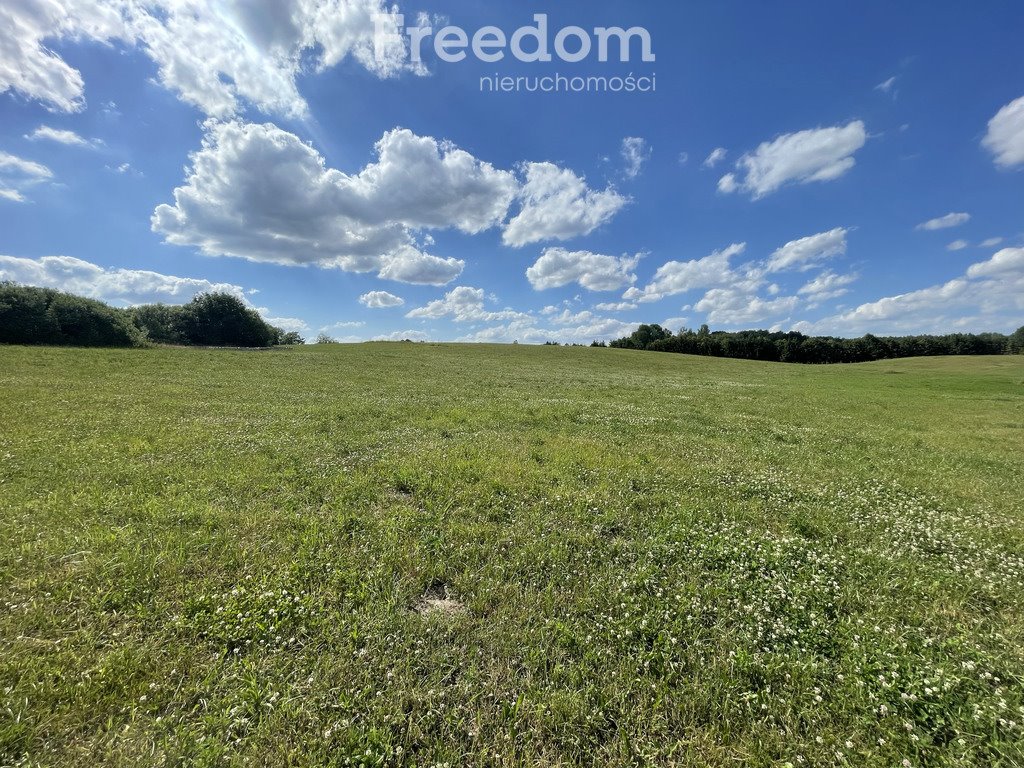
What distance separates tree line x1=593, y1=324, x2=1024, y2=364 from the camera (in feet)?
367

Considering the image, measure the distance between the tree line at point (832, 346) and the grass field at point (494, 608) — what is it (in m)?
120

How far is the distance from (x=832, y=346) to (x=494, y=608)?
139 metres

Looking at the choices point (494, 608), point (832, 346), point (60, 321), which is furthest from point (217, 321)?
point (832, 346)

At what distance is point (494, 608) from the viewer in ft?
15.9

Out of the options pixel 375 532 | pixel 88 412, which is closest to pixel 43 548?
pixel 375 532

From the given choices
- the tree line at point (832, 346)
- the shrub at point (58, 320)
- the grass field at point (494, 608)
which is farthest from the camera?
the tree line at point (832, 346)

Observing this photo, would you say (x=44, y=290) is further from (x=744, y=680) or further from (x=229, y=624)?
(x=744, y=680)

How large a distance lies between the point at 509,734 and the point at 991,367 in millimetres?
95229

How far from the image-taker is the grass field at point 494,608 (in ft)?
10.9

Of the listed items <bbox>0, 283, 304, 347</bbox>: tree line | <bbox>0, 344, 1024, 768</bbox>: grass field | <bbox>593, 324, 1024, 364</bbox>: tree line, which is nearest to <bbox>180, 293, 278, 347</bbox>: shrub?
<bbox>0, 283, 304, 347</bbox>: tree line

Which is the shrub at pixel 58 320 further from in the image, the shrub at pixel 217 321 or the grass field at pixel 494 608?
the grass field at pixel 494 608

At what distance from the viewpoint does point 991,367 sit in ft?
206

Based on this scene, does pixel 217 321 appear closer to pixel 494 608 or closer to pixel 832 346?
pixel 494 608

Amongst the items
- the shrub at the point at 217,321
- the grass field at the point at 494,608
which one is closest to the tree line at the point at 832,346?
the shrub at the point at 217,321
